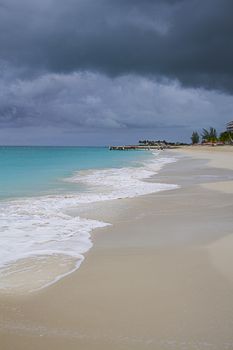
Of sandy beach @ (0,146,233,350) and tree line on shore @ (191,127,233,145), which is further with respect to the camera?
tree line on shore @ (191,127,233,145)

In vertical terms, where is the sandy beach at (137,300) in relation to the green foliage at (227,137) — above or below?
below

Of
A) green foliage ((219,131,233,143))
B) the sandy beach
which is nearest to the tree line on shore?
green foliage ((219,131,233,143))

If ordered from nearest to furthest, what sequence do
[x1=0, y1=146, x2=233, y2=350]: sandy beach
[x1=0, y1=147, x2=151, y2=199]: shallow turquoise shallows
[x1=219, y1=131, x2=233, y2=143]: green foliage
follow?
1. [x1=0, y1=146, x2=233, y2=350]: sandy beach
2. [x1=0, y1=147, x2=151, y2=199]: shallow turquoise shallows
3. [x1=219, y1=131, x2=233, y2=143]: green foliage

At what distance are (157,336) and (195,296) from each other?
0.96 meters

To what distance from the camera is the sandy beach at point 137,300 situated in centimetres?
326

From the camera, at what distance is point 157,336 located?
3309 mm

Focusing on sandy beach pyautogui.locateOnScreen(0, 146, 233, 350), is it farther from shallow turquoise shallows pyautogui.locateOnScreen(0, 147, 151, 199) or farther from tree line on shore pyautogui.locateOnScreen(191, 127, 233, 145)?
tree line on shore pyautogui.locateOnScreen(191, 127, 233, 145)

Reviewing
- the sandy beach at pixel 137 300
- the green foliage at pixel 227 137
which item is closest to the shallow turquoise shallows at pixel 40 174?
the sandy beach at pixel 137 300

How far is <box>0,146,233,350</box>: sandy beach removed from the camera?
3.26 m

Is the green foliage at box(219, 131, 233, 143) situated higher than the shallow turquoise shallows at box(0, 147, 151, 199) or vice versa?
the green foliage at box(219, 131, 233, 143)

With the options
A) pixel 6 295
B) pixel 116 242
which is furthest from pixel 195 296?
pixel 116 242

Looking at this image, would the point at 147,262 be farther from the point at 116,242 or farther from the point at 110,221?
the point at 110,221

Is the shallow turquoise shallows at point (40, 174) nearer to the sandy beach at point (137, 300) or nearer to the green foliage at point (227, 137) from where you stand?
the sandy beach at point (137, 300)

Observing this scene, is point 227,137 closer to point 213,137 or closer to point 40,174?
point 213,137
